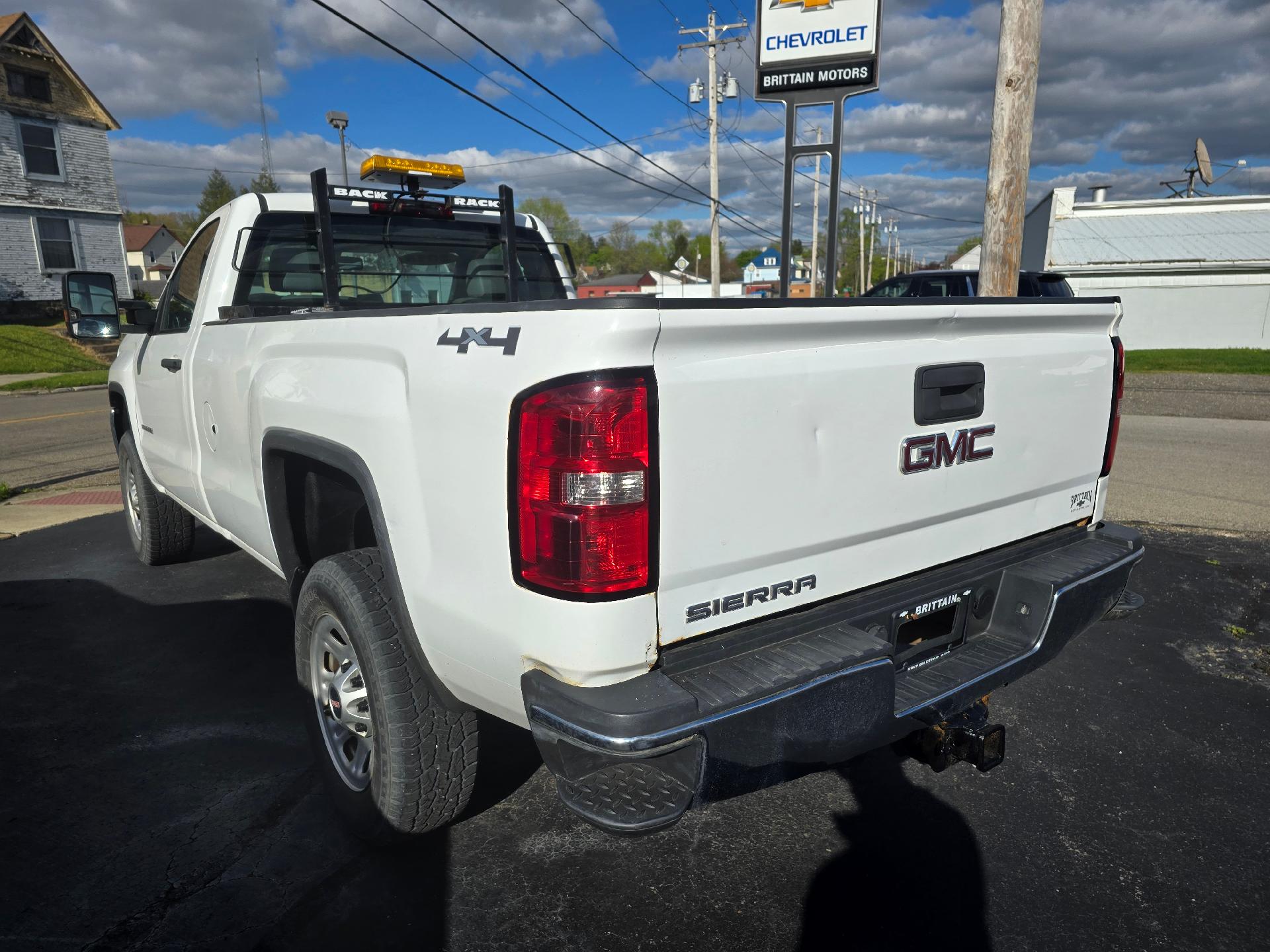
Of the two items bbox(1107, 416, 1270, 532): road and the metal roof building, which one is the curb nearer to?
bbox(1107, 416, 1270, 532): road

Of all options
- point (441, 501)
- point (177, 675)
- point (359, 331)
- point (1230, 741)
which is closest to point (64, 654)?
point (177, 675)

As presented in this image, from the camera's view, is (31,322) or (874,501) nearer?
(874,501)

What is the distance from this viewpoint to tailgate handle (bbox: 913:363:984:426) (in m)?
2.43

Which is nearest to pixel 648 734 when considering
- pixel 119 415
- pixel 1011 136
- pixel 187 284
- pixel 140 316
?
pixel 187 284

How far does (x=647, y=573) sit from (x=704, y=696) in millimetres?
303

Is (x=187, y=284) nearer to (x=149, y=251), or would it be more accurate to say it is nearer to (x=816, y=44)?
(x=816, y=44)

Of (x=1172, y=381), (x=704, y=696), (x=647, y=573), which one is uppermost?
(x=647, y=573)

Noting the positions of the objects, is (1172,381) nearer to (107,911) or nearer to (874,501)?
(874,501)

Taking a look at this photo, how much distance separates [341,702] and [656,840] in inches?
43.9

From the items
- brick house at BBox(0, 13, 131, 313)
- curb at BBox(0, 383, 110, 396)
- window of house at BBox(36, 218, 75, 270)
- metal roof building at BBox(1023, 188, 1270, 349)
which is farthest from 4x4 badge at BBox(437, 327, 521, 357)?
window of house at BBox(36, 218, 75, 270)

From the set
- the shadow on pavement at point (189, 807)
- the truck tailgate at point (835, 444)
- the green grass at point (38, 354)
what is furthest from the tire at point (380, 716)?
the green grass at point (38, 354)

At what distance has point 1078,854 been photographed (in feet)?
8.89

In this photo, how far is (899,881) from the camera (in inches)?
102

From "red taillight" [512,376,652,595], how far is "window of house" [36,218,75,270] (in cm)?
3178
